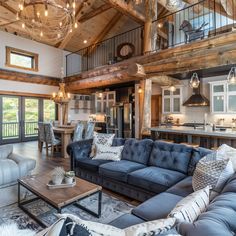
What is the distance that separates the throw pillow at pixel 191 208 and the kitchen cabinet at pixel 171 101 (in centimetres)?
693

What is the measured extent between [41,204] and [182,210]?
236 cm

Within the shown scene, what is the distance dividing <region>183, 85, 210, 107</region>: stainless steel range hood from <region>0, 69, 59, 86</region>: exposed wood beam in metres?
6.20

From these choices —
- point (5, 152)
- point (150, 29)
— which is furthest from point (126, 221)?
point (150, 29)

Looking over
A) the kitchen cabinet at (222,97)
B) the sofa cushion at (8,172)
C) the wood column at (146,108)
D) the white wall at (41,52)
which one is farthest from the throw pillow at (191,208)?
the white wall at (41,52)

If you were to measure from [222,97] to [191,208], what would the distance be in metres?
6.58

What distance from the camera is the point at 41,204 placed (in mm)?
2777

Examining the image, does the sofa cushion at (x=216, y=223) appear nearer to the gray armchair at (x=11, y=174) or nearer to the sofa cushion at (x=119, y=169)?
the sofa cushion at (x=119, y=169)

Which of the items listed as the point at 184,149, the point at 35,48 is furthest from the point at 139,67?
the point at 35,48

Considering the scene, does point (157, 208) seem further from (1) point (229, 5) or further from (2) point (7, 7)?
(2) point (7, 7)

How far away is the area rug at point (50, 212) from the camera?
2.35 meters

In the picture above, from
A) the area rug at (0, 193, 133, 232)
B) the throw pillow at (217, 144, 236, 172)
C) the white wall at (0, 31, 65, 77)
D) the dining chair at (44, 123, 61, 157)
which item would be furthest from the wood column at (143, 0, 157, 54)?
the white wall at (0, 31, 65, 77)

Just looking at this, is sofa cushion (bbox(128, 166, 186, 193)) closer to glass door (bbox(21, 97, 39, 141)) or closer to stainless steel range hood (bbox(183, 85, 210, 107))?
stainless steel range hood (bbox(183, 85, 210, 107))

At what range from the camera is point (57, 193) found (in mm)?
2168

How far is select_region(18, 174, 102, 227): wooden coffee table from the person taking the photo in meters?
2.00
